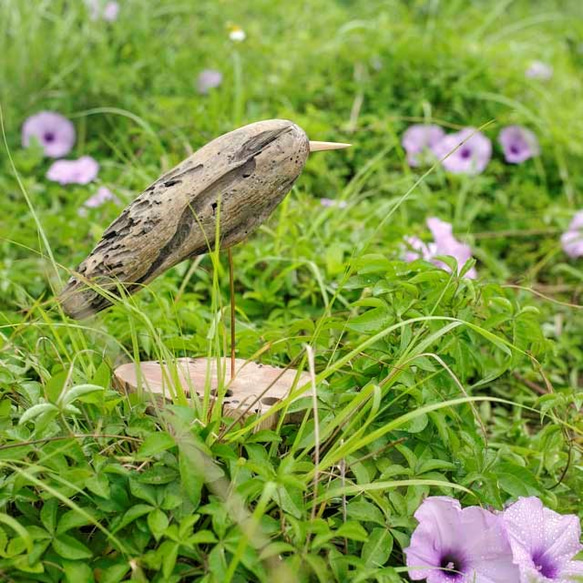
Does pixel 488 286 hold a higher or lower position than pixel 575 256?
higher

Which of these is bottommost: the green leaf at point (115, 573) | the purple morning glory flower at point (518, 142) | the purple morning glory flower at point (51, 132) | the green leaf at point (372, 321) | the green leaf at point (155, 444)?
the purple morning glory flower at point (518, 142)

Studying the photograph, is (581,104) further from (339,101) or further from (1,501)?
(1,501)

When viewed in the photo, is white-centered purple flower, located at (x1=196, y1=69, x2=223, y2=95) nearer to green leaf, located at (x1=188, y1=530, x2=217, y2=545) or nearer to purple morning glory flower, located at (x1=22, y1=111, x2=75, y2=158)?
purple morning glory flower, located at (x1=22, y1=111, x2=75, y2=158)

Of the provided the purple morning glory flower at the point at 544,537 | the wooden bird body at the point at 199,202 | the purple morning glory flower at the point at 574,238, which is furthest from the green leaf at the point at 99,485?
the purple morning glory flower at the point at 574,238

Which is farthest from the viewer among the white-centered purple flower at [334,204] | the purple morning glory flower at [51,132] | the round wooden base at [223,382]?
the purple morning glory flower at [51,132]

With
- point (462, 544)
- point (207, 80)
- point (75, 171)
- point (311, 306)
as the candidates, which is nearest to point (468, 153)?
point (207, 80)

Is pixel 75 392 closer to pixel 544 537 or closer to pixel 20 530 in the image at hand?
pixel 20 530

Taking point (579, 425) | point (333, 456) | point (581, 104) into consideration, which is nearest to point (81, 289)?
point (333, 456)

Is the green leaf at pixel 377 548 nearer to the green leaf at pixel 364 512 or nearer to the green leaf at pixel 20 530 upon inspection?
the green leaf at pixel 364 512
